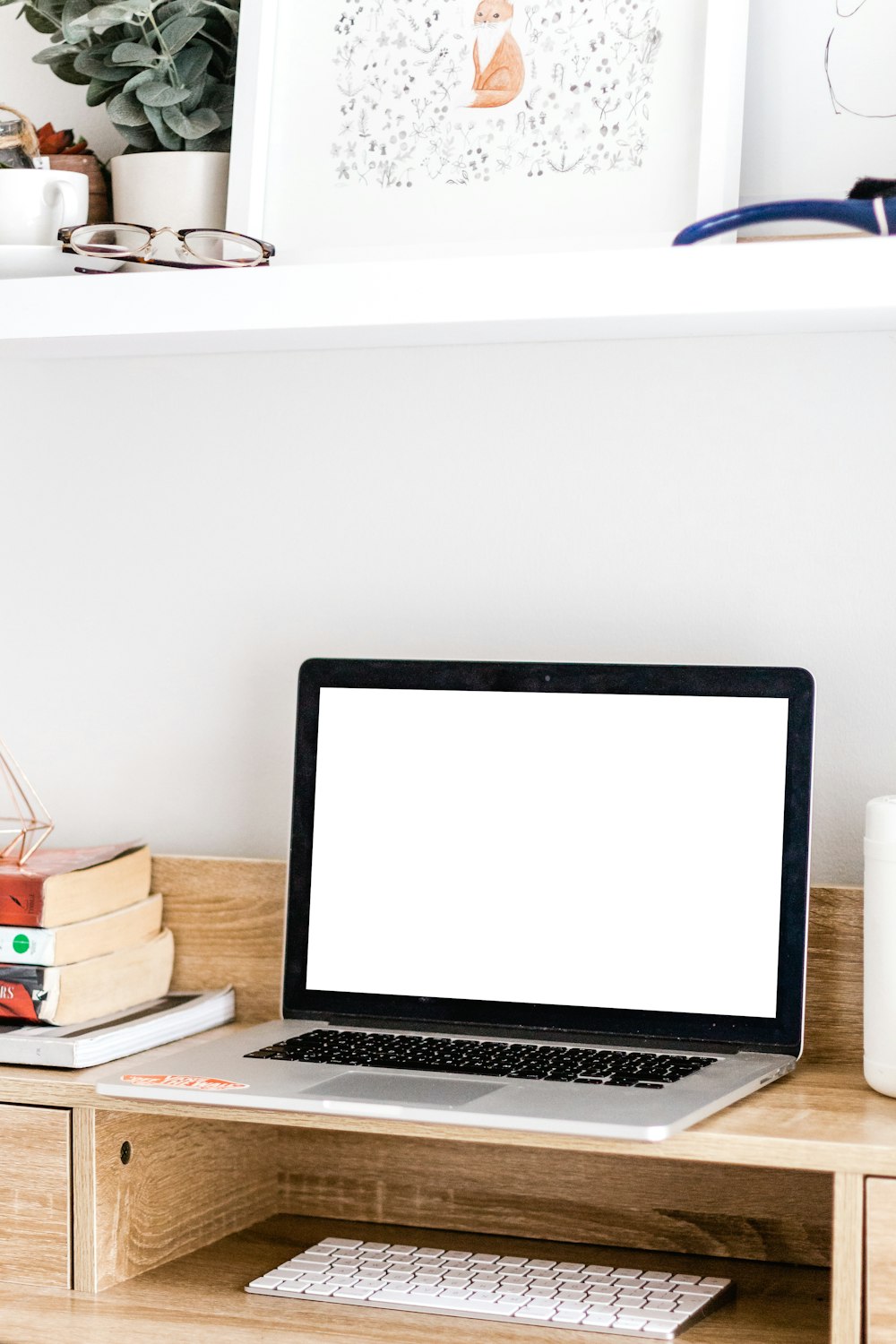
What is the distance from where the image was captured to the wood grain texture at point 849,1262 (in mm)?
921

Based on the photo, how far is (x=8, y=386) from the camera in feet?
4.71

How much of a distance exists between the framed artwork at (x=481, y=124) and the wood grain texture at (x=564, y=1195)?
0.69m

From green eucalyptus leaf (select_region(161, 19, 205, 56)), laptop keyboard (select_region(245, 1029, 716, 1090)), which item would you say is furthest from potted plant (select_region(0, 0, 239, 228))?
laptop keyboard (select_region(245, 1029, 716, 1090))

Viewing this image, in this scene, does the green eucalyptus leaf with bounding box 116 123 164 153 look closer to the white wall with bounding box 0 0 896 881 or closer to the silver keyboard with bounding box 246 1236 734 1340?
the white wall with bounding box 0 0 896 881

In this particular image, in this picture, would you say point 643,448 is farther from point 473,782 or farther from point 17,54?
point 17,54

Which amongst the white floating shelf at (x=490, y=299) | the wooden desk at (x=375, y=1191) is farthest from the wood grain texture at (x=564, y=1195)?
the white floating shelf at (x=490, y=299)

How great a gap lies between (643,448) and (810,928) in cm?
39

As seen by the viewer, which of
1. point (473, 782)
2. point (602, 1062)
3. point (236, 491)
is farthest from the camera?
point (236, 491)

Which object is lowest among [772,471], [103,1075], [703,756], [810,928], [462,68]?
[103,1075]

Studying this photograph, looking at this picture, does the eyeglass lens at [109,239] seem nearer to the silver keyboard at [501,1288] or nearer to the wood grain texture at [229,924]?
the wood grain texture at [229,924]

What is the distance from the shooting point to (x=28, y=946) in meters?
1.17

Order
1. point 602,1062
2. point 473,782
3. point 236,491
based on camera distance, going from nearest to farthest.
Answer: point 602,1062 → point 473,782 → point 236,491

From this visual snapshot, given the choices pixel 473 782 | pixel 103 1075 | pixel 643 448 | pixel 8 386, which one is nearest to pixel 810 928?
pixel 473 782

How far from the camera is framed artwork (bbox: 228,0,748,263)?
3.76ft
